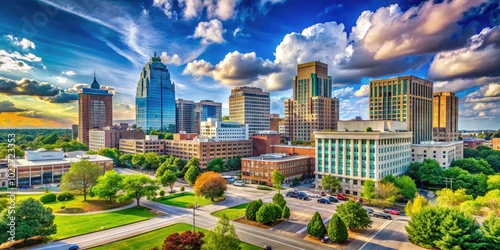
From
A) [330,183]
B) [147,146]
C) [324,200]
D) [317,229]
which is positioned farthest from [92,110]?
[317,229]

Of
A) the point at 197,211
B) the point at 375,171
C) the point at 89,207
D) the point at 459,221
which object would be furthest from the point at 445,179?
the point at 89,207

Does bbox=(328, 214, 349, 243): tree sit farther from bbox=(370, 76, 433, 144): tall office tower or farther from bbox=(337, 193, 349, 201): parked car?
bbox=(370, 76, 433, 144): tall office tower

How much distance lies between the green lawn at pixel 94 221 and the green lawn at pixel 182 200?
7382 millimetres

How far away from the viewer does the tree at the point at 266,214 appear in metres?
47.8

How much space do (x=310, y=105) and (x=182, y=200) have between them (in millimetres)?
119222

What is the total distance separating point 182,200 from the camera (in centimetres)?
6581

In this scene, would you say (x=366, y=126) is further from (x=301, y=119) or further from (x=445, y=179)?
(x=301, y=119)

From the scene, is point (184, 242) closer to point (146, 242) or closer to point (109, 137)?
point (146, 242)

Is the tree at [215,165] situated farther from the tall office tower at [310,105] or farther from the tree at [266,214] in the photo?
the tall office tower at [310,105]

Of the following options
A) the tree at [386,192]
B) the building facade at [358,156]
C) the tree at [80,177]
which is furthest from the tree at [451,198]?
the tree at [80,177]

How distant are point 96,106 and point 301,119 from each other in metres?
139

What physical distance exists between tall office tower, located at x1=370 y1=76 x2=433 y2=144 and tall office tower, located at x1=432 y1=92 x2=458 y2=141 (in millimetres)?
23364

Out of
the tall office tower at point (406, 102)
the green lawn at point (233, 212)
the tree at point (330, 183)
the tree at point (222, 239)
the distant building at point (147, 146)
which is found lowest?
the green lawn at point (233, 212)

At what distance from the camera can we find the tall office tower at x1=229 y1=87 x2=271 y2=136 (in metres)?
175
